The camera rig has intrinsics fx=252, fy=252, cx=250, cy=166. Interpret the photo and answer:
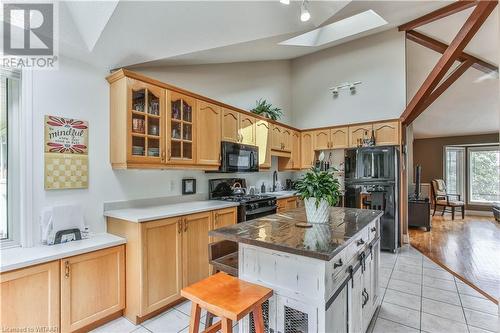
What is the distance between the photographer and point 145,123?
251cm

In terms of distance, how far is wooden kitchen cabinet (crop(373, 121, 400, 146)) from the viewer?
4.38m

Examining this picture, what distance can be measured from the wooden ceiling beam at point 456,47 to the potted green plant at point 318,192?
316cm

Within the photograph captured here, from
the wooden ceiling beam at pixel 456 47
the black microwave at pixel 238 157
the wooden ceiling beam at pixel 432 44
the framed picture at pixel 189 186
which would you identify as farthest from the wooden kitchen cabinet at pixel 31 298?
the wooden ceiling beam at pixel 432 44

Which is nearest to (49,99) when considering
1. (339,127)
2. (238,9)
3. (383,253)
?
(238,9)

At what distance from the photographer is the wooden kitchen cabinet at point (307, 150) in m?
5.29

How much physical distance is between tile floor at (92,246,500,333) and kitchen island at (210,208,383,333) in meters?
0.64

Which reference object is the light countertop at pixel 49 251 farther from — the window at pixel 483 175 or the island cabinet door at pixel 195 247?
the window at pixel 483 175

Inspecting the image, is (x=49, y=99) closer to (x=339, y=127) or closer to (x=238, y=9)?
(x=238, y=9)

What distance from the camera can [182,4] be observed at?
2.13m

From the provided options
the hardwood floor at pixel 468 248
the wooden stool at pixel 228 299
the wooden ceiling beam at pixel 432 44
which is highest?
the wooden ceiling beam at pixel 432 44

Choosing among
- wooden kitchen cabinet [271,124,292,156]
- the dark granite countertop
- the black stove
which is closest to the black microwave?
the black stove

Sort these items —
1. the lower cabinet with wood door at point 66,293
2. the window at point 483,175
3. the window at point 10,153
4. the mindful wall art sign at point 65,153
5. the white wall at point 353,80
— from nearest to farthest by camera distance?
1. the lower cabinet with wood door at point 66,293
2. the window at point 10,153
3. the mindful wall art sign at point 65,153
4. the white wall at point 353,80
5. the window at point 483,175

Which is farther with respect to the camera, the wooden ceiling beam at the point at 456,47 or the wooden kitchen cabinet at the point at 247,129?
the wooden kitchen cabinet at the point at 247,129

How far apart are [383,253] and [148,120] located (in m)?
4.04
